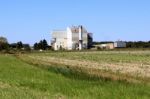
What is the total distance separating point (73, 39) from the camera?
181 metres

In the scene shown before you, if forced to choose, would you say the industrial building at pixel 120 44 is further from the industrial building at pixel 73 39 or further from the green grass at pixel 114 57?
the green grass at pixel 114 57

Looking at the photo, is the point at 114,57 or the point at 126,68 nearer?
the point at 126,68

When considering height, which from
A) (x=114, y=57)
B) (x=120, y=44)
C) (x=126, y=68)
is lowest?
(x=126, y=68)

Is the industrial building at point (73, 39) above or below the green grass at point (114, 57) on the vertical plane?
above

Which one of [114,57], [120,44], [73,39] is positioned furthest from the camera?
[120,44]

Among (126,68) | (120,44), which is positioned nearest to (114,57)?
(126,68)

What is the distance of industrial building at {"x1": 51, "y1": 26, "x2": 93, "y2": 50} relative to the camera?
17900 cm

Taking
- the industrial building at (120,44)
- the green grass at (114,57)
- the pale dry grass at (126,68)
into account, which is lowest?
the pale dry grass at (126,68)

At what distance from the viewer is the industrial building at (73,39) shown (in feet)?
587

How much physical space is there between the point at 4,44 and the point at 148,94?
5457 inches

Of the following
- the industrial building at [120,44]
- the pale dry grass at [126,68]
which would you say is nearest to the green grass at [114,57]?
the pale dry grass at [126,68]

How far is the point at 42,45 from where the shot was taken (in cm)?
17762

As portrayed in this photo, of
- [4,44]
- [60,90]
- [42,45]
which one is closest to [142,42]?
[42,45]

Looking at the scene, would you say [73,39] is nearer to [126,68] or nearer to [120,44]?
[120,44]
